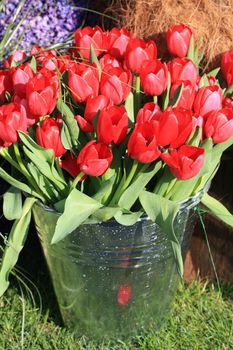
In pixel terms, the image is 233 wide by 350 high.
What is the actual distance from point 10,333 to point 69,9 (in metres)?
1.01

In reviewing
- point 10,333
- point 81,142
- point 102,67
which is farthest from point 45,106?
point 10,333

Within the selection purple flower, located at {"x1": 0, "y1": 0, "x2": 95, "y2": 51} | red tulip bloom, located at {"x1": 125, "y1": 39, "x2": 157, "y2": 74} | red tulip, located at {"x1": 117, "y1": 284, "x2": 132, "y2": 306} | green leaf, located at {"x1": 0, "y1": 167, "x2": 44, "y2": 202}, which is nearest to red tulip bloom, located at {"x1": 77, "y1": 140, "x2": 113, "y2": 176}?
green leaf, located at {"x1": 0, "y1": 167, "x2": 44, "y2": 202}

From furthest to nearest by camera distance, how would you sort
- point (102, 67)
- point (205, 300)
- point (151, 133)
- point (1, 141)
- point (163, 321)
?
1. point (205, 300)
2. point (163, 321)
3. point (102, 67)
4. point (1, 141)
5. point (151, 133)

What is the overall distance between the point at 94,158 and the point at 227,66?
1.63ft

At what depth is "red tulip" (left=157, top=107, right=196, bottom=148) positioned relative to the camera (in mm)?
1224

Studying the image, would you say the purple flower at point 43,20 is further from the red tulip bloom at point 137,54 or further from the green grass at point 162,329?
the green grass at point 162,329

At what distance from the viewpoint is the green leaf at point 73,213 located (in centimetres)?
127

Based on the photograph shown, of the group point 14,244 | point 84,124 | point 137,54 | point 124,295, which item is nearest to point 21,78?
point 84,124

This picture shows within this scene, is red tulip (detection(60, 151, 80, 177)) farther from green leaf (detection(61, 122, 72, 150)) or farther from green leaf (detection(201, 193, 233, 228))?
green leaf (detection(201, 193, 233, 228))

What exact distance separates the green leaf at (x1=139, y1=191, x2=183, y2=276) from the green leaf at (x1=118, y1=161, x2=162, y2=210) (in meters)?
0.02

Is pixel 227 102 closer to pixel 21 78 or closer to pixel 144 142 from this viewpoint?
pixel 144 142

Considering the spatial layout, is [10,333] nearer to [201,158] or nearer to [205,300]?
[205,300]

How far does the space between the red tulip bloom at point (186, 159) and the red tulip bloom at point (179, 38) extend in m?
0.42

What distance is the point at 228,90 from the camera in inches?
60.6
